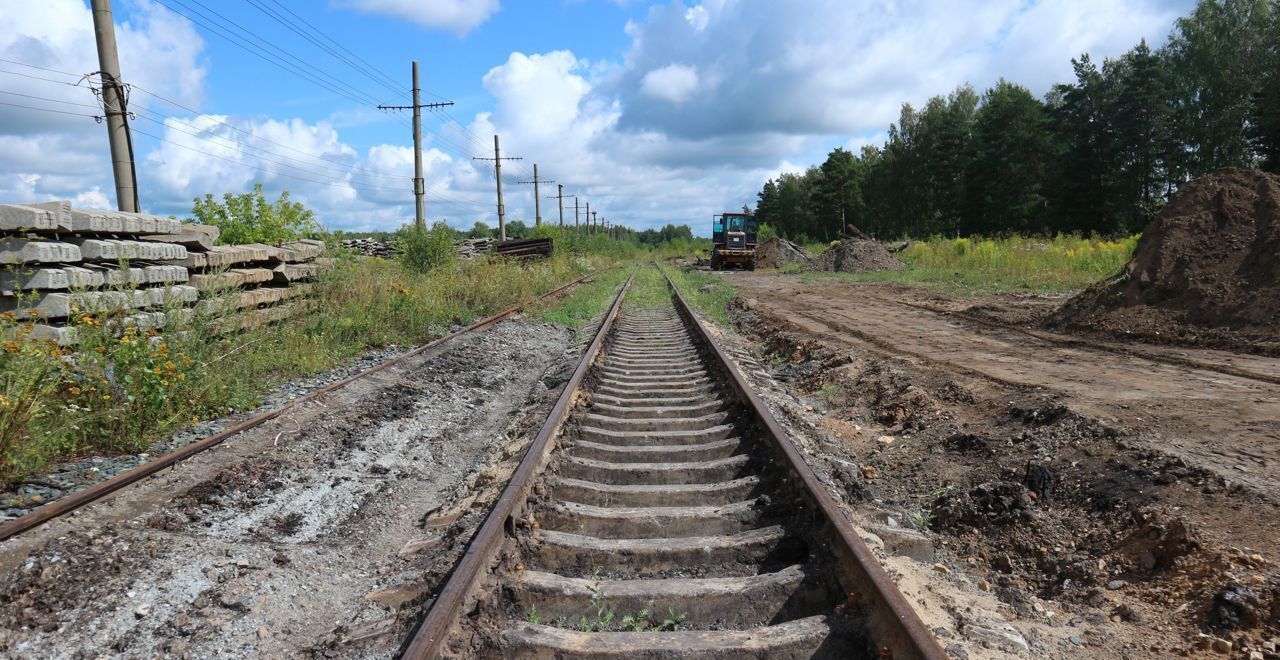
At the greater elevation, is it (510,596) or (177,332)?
(177,332)

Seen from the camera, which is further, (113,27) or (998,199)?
(998,199)

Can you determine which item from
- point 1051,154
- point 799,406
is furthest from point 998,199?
point 799,406

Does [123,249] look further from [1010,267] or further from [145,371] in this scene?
[1010,267]

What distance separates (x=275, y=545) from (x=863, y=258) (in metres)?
28.5

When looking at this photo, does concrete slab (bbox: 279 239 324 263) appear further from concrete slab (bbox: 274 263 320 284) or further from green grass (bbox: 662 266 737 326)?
green grass (bbox: 662 266 737 326)

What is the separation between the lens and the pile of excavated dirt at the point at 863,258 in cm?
2945

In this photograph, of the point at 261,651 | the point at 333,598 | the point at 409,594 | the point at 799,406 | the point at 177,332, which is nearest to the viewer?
the point at 261,651

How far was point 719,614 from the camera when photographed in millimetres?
3072

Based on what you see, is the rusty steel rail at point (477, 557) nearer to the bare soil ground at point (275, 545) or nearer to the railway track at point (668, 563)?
the railway track at point (668, 563)

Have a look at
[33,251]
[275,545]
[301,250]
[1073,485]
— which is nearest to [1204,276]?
[1073,485]

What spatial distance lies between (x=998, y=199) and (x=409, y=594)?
55.6 meters

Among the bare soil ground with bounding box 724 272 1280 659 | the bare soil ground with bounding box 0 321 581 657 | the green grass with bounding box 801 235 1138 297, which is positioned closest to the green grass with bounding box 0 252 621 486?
the bare soil ground with bounding box 0 321 581 657

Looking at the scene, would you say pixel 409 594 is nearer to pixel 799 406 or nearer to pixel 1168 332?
pixel 799 406

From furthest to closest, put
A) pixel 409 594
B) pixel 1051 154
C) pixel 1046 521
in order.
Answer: pixel 1051 154, pixel 1046 521, pixel 409 594
